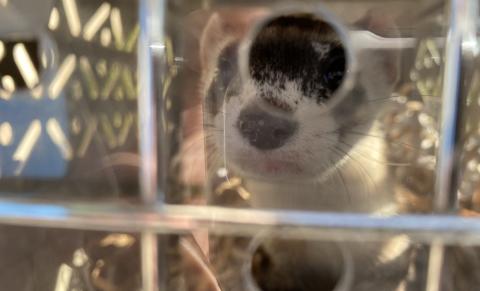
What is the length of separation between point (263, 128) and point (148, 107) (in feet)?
0.36

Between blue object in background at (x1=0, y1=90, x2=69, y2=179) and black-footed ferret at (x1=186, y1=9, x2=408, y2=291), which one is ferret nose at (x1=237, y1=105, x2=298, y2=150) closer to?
black-footed ferret at (x1=186, y1=9, x2=408, y2=291)

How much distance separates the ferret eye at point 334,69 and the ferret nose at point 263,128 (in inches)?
2.1

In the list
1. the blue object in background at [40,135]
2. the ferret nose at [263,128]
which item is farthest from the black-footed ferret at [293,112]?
the blue object in background at [40,135]

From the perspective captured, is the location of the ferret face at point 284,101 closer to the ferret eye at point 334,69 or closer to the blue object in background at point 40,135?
the ferret eye at point 334,69

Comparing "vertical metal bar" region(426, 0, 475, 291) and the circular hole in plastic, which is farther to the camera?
the circular hole in plastic

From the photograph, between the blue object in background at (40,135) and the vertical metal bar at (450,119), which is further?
the blue object in background at (40,135)

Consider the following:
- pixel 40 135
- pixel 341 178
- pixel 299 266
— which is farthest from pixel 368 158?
pixel 40 135

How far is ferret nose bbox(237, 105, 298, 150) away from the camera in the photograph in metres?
0.47

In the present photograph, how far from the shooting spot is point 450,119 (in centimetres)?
40

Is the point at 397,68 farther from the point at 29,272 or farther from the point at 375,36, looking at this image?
the point at 29,272

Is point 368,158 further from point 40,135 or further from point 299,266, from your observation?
point 40,135

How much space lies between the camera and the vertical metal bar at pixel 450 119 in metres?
0.39

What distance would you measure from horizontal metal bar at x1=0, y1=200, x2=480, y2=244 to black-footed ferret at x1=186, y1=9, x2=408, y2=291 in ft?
0.10

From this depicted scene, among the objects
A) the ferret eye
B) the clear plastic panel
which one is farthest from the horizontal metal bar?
the ferret eye
